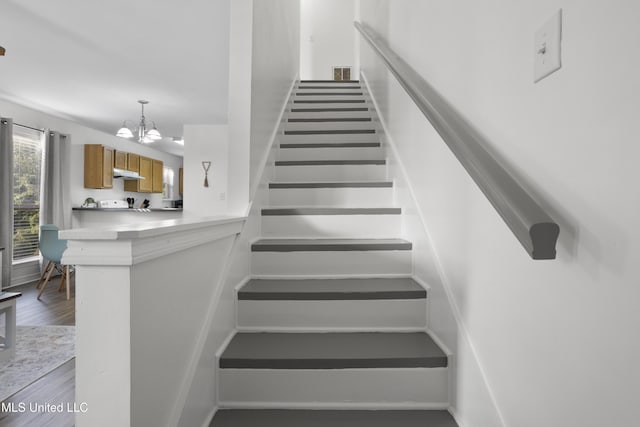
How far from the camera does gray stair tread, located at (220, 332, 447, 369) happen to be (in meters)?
1.30

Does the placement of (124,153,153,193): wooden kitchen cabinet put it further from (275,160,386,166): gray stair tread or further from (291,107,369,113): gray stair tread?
(275,160,386,166): gray stair tread

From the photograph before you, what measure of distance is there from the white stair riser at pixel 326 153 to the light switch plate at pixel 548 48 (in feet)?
6.55

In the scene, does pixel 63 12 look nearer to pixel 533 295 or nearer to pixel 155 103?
pixel 155 103

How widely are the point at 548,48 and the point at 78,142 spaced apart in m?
7.85

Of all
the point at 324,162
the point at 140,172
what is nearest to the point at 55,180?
the point at 140,172

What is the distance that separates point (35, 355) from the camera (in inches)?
107

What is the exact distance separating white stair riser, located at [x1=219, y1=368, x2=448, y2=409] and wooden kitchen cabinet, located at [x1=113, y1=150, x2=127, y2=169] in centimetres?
742

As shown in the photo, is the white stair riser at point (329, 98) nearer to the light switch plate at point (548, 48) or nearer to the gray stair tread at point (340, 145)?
the gray stair tread at point (340, 145)

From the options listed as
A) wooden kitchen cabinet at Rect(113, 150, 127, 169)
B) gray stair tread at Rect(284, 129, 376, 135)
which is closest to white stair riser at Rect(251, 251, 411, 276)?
gray stair tread at Rect(284, 129, 376, 135)

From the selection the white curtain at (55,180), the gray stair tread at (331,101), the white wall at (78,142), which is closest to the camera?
the gray stair tread at (331,101)

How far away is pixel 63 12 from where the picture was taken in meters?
2.94

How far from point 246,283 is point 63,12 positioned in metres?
2.85

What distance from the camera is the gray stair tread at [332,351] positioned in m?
1.30

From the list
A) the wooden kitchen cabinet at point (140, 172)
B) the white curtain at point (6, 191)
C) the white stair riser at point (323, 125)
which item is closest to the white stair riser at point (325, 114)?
the white stair riser at point (323, 125)
